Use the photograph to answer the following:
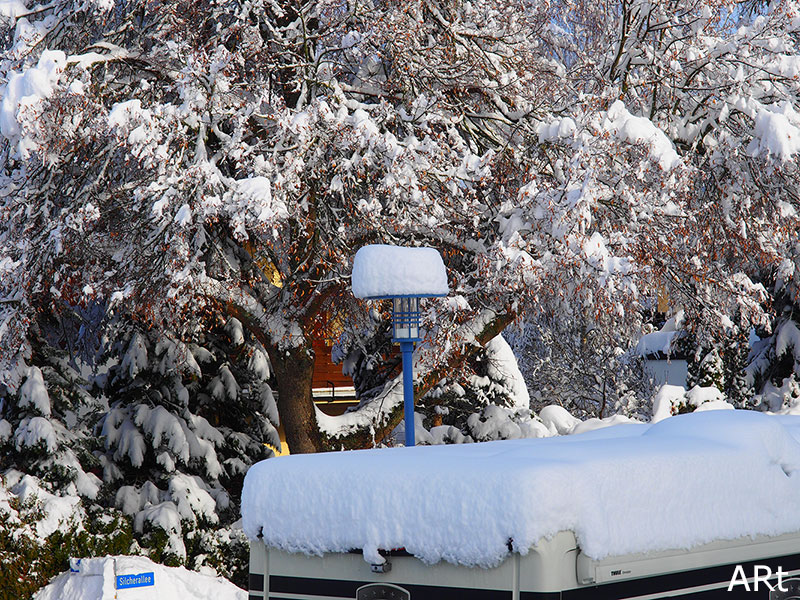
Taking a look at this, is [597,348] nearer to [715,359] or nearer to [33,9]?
[715,359]

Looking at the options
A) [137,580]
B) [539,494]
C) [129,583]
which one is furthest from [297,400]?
[539,494]

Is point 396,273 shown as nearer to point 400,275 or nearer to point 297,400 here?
point 400,275

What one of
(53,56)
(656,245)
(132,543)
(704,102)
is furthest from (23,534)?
(704,102)

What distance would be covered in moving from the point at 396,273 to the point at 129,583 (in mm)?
3949

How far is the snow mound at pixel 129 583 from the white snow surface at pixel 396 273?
143 inches

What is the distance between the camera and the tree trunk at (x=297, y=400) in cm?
1257

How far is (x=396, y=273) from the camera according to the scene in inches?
318

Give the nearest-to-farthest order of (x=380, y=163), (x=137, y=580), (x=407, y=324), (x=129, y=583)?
1. (x=407, y=324)
2. (x=129, y=583)
3. (x=137, y=580)
4. (x=380, y=163)

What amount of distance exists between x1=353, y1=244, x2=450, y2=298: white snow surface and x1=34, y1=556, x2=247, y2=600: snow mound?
3623 mm

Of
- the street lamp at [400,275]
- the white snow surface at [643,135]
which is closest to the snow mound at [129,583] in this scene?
the street lamp at [400,275]

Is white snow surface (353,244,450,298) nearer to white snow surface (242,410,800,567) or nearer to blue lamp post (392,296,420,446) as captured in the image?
blue lamp post (392,296,420,446)

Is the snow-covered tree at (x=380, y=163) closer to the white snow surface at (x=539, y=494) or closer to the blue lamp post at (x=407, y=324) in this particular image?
the blue lamp post at (x=407, y=324)

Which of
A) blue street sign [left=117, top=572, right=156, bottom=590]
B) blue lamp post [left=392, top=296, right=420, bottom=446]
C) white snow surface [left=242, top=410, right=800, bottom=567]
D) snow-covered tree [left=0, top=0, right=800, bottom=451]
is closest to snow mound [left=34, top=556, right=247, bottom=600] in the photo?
blue street sign [left=117, top=572, right=156, bottom=590]

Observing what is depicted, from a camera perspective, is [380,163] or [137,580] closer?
[137,580]
